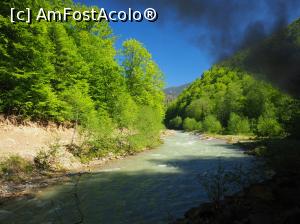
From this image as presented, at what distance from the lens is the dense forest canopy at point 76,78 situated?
2300 centimetres

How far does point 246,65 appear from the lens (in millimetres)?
6562

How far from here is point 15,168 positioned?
18266 mm

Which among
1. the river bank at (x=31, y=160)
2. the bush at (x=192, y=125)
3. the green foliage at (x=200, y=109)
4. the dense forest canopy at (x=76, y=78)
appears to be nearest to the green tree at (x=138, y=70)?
the dense forest canopy at (x=76, y=78)

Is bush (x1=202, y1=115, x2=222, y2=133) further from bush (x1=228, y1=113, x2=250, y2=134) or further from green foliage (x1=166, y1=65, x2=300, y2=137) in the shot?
bush (x1=228, y1=113, x2=250, y2=134)

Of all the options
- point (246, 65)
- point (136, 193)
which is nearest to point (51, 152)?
point (136, 193)

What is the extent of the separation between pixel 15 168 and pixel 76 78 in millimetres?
15976

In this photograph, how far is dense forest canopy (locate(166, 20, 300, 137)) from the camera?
604 centimetres

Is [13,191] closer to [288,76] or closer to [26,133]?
[26,133]

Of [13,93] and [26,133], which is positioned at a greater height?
[13,93]

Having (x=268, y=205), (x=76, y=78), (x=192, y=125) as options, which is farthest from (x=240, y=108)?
(x=268, y=205)

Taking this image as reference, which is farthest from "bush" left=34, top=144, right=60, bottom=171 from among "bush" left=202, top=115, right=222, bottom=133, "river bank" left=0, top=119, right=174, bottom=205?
"bush" left=202, top=115, right=222, bottom=133

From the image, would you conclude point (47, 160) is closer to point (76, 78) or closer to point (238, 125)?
point (76, 78)

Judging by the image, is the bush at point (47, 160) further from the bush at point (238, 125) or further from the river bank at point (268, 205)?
the bush at point (238, 125)

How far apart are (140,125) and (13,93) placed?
1720cm
